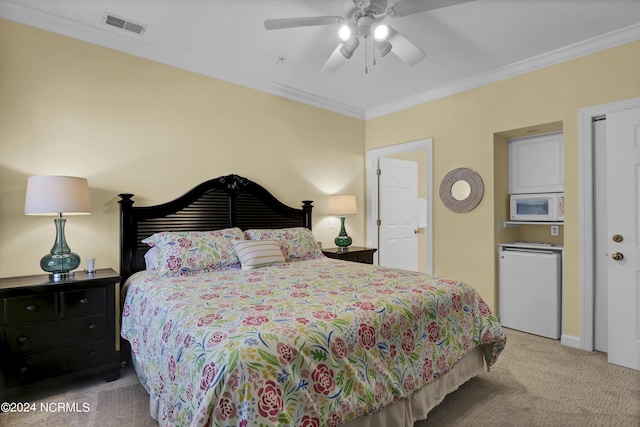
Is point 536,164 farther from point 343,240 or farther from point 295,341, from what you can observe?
point 295,341

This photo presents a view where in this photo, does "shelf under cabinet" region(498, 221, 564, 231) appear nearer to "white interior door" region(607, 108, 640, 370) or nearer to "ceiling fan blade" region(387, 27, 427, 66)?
"white interior door" region(607, 108, 640, 370)

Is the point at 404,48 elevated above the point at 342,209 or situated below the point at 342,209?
above

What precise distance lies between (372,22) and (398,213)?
3320mm

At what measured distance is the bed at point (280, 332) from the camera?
1279 mm

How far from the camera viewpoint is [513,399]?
7.22 ft

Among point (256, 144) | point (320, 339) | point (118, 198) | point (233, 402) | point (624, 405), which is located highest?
point (256, 144)

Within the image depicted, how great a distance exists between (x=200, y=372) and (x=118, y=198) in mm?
2210

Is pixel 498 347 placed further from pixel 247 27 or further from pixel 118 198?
pixel 118 198

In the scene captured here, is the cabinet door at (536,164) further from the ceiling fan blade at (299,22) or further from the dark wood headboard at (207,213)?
the ceiling fan blade at (299,22)

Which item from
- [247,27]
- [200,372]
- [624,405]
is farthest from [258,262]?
[624,405]

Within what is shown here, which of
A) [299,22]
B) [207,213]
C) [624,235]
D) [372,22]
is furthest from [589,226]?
[207,213]

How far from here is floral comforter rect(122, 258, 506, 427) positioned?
1.25 m

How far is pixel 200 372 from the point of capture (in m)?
1.30

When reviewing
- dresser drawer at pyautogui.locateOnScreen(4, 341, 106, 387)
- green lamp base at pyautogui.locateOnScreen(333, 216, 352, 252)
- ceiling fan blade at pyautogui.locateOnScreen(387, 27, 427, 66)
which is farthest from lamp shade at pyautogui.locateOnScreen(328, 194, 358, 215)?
dresser drawer at pyautogui.locateOnScreen(4, 341, 106, 387)
